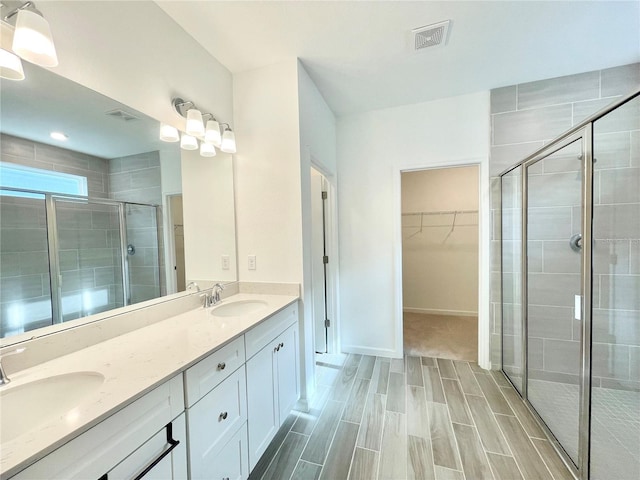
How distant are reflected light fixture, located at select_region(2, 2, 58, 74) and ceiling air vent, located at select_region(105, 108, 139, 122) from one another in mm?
327

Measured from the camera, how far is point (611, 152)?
1.80 meters

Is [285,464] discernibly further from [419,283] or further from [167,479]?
[419,283]

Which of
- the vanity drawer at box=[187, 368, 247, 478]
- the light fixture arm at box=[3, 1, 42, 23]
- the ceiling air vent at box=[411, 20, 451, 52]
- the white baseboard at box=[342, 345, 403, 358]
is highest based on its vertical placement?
the ceiling air vent at box=[411, 20, 451, 52]

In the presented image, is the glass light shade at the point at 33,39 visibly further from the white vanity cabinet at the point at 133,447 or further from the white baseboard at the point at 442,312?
the white baseboard at the point at 442,312

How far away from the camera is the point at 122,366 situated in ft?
3.07

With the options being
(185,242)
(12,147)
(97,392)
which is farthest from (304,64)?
(97,392)

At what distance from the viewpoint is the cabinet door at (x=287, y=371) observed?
1.65 metres

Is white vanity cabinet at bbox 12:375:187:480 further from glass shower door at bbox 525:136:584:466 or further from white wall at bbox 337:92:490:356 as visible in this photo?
glass shower door at bbox 525:136:584:466

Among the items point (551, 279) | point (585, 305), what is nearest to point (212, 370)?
point (585, 305)

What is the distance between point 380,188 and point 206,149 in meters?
1.74

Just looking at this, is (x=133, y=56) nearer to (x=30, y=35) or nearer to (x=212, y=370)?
(x=30, y=35)

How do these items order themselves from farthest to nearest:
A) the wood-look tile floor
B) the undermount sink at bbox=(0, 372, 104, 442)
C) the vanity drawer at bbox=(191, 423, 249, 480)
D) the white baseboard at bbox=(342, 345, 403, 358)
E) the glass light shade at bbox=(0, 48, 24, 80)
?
the white baseboard at bbox=(342, 345, 403, 358), the wood-look tile floor, the vanity drawer at bbox=(191, 423, 249, 480), the glass light shade at bbox=(0, 48, 24, 80), the undermount sink at bbox=(0, 372, 104, 442)

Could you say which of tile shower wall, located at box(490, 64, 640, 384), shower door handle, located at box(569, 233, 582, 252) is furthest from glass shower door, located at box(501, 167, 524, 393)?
shower door handle, located at box(569, 233, 582, 252)

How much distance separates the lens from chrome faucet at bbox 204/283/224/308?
68.2 inches
